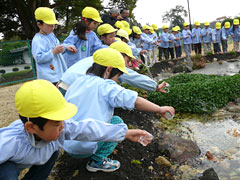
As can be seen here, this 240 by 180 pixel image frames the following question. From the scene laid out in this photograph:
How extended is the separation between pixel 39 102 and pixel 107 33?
2927mm

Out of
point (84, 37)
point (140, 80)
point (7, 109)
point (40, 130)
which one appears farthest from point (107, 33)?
point (7, 109)

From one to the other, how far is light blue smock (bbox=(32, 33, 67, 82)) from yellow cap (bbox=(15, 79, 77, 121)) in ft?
6.27

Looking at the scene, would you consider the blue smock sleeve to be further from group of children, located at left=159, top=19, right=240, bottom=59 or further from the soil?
group of children, located at left=159, top=19, right=240, bottom=59

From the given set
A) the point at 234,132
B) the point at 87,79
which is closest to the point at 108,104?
the point at 87,79

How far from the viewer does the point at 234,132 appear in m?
3.95

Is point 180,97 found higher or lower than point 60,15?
lower

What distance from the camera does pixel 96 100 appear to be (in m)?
2.16

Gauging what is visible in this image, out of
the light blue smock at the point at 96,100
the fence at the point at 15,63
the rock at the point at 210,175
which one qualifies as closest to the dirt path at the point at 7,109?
the fence at the point at 15,63

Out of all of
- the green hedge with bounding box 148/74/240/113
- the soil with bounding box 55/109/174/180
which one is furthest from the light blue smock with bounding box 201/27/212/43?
the soil with bounding box 55/109/174/180

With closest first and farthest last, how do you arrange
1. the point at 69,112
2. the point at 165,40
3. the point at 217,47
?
the point at 69,112
the point at 165,40
the point at 217,47

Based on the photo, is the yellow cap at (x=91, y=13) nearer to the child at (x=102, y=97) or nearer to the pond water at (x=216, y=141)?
the child at (x=102, y=97)

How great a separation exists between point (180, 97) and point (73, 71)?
2923 mm

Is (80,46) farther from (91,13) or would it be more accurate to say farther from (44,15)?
(44,15)

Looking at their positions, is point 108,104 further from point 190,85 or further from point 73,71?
point 190,85
